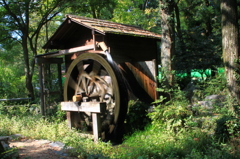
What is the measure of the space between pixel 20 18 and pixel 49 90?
5.54 meters

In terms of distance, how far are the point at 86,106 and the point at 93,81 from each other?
1.22 m

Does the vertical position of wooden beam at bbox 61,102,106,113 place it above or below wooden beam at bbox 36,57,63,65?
below

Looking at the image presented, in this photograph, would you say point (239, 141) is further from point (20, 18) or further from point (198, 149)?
point (20, 18)

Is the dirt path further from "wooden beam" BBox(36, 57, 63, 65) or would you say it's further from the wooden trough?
"wooden beam" BBox(36, 57, 63, 65)

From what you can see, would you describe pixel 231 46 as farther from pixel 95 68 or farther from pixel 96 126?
pixel 95 68

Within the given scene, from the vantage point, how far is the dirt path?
14.7 feet

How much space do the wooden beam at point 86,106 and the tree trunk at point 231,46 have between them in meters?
3.25

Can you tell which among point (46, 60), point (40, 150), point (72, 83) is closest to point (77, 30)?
point (46, 60)

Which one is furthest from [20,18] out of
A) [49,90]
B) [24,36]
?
[49,90]

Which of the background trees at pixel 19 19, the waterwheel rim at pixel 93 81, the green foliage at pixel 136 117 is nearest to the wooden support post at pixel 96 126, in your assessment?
the waterwheel rim at pixel 93 81

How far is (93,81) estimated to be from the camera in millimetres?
7469

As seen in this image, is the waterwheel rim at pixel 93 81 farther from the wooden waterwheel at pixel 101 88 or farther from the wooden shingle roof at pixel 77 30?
the wooden shingle roof at pixel 77 30

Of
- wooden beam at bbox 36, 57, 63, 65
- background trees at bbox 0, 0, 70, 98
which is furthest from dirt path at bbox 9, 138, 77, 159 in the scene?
background trees at bbox 0, 0, 70, 98

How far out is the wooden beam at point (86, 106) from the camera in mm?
6121
